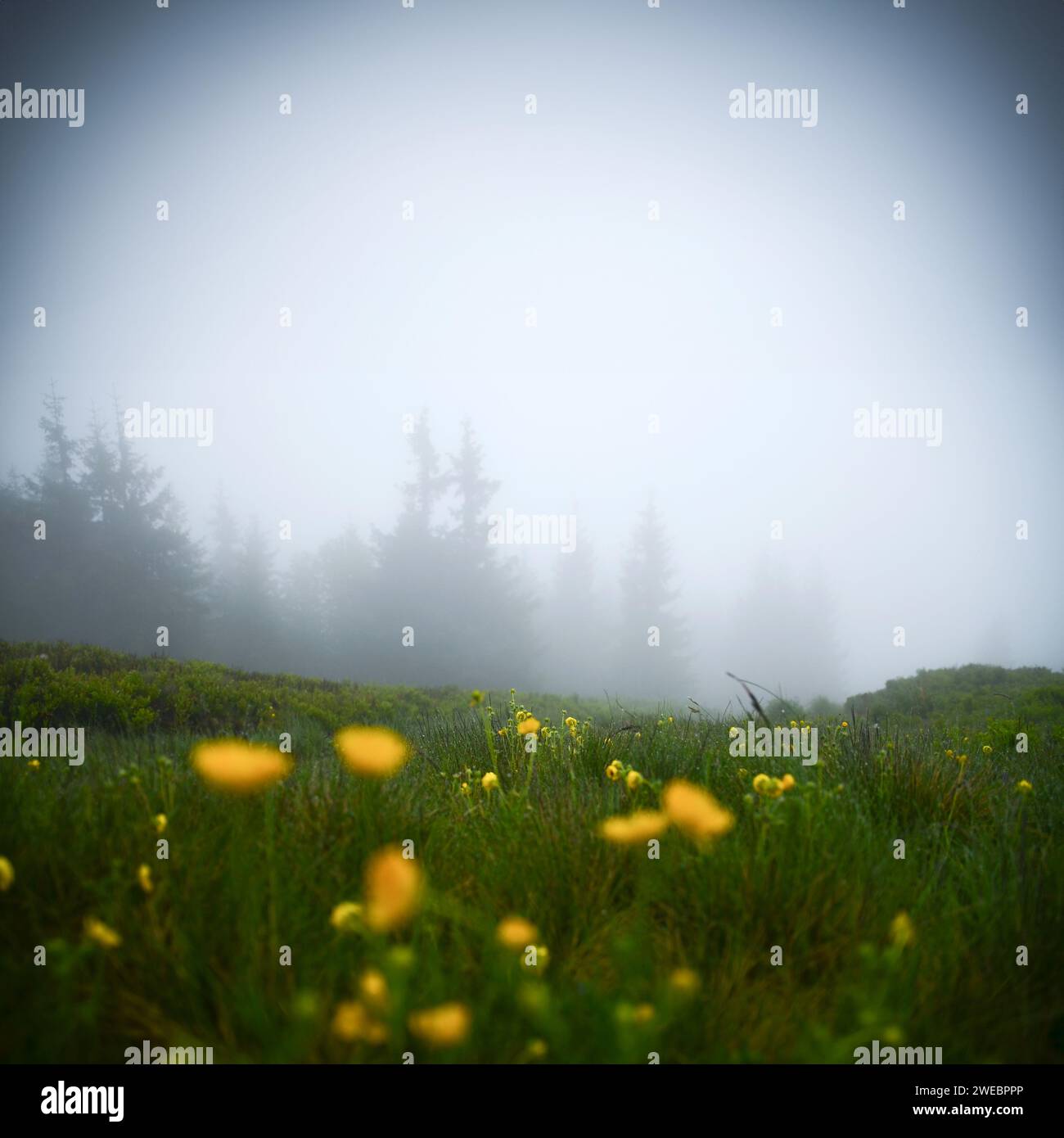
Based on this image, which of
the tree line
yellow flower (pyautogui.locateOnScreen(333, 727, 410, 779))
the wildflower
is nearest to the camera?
yellow flower (pyautogui.locateOnScreen(333, 727, 410, 779))

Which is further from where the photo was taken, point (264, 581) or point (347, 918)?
point (264, 581)

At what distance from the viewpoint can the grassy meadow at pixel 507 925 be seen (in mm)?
1071

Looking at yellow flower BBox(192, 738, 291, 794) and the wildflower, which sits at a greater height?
yellow flower BBox(192, 738, 291, 794)

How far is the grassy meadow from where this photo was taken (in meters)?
1.07

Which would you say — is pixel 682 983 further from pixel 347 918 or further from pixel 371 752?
pixel 371 752

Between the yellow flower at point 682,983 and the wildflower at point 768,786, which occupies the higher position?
the wildflower at point 768,786

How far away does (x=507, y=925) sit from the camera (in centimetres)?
110

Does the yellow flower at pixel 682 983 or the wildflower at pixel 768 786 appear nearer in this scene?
the yellow flower at pixel 682 983

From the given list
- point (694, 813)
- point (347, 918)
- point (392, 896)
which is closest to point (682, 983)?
point (694, 813)

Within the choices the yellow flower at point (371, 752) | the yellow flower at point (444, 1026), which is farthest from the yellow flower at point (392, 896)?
the yellow flower at point (371, 752)

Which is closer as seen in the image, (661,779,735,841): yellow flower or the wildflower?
(661,779,735,841): yellow flower

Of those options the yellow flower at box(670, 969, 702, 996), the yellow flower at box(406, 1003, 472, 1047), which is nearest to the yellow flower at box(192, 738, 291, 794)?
the yellow flower at box(406, 1003, 472, 1047)

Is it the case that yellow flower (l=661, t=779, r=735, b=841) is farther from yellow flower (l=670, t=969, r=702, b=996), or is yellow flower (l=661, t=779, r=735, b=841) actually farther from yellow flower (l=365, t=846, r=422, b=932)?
yellow flower (l=365, t=846, r=422, b=932)

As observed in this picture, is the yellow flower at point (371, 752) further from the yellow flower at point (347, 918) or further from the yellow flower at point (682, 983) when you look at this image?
the yellow flower at point (682, 983)
